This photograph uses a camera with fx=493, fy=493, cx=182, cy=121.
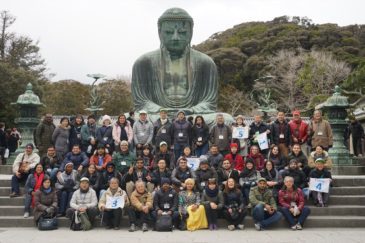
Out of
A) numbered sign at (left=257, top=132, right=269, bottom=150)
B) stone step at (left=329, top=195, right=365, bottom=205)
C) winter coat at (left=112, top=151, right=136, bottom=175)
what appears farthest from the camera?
numbered sign at (left=257, top=132, right=269, bottom=150)

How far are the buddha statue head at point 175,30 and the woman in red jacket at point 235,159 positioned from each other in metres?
4.95

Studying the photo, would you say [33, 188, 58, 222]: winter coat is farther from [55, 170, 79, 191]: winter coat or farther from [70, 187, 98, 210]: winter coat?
[70, 187, 98, 210]: winter coat

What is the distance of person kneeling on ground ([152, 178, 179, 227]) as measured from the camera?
9.17 metres

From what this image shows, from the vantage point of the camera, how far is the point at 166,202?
30.5ft

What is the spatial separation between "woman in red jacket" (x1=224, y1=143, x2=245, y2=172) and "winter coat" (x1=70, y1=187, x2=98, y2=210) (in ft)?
9.27

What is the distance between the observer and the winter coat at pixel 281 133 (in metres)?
11.1

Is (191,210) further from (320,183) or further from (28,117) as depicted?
(28,117)

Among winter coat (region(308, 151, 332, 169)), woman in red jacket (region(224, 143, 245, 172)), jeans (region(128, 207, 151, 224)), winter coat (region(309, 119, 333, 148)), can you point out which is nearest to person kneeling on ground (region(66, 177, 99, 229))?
jeans (region(128, 207, 151, 224))

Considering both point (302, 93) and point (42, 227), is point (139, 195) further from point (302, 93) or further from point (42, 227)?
point (302, 93)

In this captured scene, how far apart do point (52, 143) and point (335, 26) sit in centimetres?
4409

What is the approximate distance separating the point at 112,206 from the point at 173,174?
1457mm

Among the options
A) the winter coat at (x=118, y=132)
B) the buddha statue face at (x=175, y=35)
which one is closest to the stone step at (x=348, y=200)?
the winter coat at (x=118, y=132)

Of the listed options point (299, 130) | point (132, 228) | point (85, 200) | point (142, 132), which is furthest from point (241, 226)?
point (142, 132)
